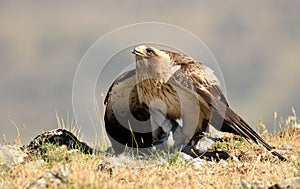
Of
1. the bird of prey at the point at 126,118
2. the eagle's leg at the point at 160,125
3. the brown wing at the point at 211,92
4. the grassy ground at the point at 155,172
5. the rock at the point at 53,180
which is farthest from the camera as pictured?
the bird of prey at the point at 126,118

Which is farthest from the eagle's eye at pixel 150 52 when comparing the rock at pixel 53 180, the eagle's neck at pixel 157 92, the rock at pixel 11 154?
the rock at pixel 53 180

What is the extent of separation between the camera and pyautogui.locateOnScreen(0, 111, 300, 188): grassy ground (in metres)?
5.89

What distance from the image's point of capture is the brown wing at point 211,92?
8.96 meters

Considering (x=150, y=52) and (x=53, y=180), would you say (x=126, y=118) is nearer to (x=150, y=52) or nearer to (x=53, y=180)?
(x=150, y=52)

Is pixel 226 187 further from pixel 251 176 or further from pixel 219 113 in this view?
pixel 219 113

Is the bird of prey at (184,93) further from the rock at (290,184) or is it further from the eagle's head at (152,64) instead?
the rock at (290,184)

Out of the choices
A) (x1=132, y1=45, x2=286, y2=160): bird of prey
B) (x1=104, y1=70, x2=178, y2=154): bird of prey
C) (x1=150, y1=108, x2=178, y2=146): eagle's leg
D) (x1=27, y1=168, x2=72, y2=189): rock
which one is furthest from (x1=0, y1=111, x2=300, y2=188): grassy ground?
(x1=104, y1=70, x2=178, y2=154): bird of prey

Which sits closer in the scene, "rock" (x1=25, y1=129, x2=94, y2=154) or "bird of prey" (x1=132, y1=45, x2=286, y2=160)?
"bird of prey" (x1=132, y1=45, x2=286, y2=160)

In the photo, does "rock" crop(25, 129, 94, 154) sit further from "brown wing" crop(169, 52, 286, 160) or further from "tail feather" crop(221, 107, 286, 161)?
"tail feather" crop(221, 107, 286, 161)

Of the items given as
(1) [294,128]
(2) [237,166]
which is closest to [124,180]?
(2) [237,166]

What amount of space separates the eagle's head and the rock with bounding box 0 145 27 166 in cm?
232

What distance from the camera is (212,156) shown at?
9.47 meters

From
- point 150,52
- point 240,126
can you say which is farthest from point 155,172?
point 150,52

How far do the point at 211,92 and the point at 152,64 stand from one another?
1079 mm
